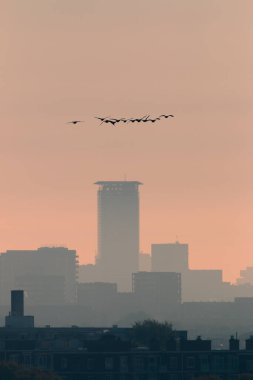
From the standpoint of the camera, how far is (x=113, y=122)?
14350cm

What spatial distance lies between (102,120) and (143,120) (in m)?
2.48

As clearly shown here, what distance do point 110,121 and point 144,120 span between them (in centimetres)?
195

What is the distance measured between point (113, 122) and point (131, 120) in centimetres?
305

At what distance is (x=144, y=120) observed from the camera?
144m

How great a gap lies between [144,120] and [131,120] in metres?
2.36

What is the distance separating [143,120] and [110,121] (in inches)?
79.9

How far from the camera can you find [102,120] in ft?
471

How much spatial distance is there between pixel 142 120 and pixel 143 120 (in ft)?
0.18

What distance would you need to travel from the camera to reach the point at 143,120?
144m

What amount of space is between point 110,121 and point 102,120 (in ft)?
1.51

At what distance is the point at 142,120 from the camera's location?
144 metres

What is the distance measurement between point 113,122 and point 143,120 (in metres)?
1.95

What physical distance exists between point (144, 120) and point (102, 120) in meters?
2.41

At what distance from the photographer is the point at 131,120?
146 metres
